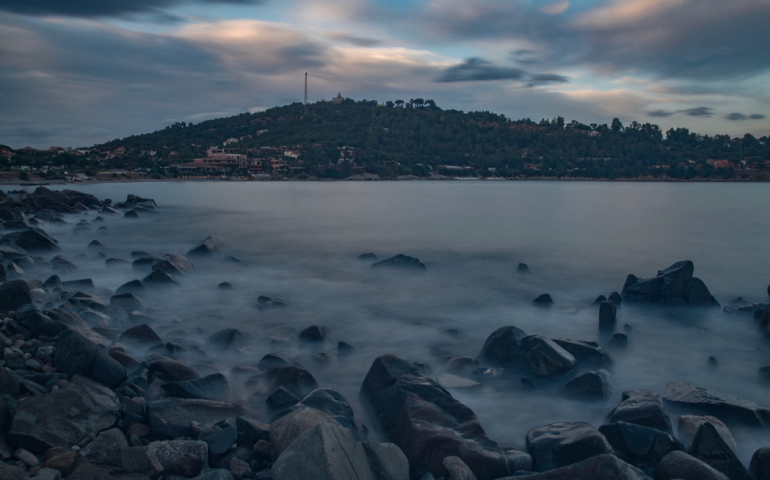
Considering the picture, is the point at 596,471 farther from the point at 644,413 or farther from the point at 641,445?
the point at 644,413

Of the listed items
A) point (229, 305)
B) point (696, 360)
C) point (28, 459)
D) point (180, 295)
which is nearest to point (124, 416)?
point (28, 459)

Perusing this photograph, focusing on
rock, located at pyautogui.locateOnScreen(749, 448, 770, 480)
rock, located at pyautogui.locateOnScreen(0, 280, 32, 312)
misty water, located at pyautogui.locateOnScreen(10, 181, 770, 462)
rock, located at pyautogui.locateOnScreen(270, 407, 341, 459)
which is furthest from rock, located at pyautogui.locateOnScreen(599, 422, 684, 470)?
rock, located at pyautogui.locateOnScreen(0, 280, 32, 312)

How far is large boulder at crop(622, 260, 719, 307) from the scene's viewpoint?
8023mm

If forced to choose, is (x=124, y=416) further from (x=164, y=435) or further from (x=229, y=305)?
(x=229, y=305)

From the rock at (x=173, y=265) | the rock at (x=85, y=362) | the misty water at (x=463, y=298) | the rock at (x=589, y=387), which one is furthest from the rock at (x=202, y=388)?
the rock at (x=173, y=265)

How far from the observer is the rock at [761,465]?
3.31 metres

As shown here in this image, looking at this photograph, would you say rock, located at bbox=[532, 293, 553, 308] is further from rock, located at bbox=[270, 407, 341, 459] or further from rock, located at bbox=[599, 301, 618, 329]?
rock, located at bbox=[270, 407, 341, 459]

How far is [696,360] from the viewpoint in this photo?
6.05 metres

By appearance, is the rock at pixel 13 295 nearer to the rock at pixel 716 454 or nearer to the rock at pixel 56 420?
the rock at pixel 56 420

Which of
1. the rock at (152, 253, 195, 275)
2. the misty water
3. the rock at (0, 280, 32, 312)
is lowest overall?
the misty water

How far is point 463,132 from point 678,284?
130211 mm

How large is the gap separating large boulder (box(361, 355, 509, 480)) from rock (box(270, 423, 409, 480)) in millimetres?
336

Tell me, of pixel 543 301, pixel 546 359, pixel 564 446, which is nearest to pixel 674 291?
pixel 543 301

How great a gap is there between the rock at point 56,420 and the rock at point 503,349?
3917 mm
